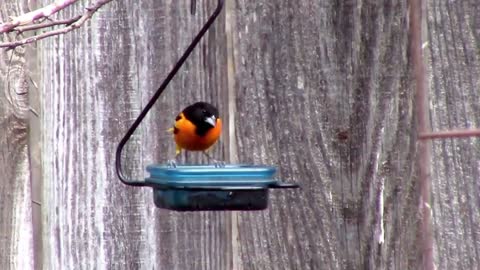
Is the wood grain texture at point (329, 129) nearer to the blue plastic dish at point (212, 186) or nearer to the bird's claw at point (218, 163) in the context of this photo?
the bird's claw at point (218, 163)

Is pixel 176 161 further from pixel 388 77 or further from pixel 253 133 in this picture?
pixel 388 77

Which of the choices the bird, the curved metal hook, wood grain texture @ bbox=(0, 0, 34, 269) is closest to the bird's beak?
the bird

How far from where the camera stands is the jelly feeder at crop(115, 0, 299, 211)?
2020mm

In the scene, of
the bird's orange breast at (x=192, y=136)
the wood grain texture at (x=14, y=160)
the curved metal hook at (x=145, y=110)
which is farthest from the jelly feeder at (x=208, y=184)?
the wood grain texture at (x=14, y=160)

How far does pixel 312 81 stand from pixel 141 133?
1.44 ft

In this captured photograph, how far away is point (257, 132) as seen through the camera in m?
2.23

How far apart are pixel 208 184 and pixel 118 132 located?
35cm

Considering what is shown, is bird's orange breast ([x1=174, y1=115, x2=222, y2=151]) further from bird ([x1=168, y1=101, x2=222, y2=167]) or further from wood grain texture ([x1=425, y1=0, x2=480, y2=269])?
wood grain texture ([x1=425, y1=0, x2=480, y2=269])

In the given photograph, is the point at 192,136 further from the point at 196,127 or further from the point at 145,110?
the point at 145,110

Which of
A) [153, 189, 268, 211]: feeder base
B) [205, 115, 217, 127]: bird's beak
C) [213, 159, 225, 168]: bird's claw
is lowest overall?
[153, 189, 268, 211]: feeder base

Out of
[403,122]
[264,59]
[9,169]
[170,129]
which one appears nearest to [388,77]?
[403,122]

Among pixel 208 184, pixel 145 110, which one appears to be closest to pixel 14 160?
pixel 145 110

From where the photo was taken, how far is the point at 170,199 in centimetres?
206

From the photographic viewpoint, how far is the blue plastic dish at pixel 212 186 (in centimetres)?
202
